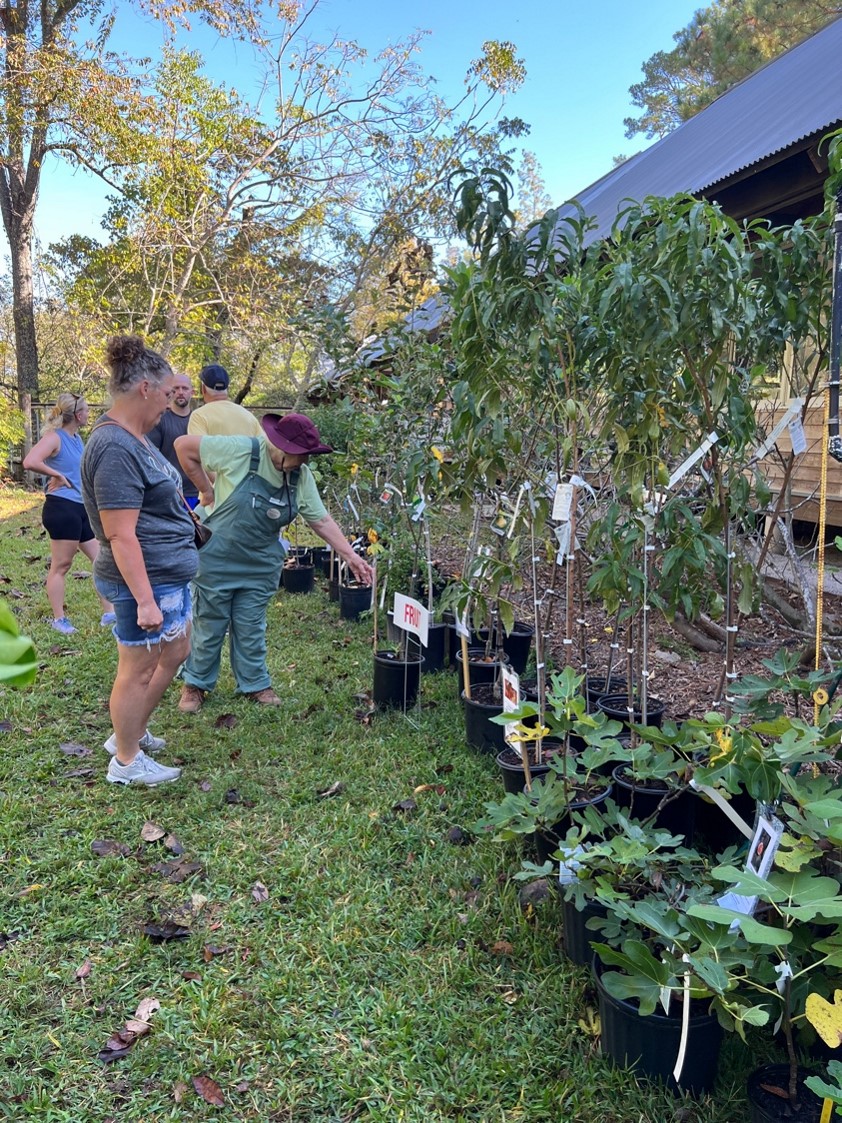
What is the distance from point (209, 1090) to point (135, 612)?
1.77m

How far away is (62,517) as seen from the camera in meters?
5.10

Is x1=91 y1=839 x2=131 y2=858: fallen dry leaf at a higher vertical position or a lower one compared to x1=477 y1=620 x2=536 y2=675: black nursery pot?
lower

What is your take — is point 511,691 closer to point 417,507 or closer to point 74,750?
point 417,507

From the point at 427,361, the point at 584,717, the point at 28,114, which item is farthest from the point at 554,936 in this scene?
the point at 28,114

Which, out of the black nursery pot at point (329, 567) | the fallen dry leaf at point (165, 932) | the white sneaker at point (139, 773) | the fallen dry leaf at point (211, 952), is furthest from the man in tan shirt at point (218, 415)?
the fallen dry leaf at point (211, 952)

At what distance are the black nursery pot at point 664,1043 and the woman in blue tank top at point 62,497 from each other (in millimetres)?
4442

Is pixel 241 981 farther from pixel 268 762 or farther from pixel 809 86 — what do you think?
pixel 809 86

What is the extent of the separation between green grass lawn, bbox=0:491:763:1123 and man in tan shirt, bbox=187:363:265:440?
2211mm

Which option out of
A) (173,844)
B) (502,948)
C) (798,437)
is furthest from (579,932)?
(798,437)

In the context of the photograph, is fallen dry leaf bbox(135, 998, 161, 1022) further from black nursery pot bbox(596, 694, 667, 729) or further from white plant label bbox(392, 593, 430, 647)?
black nursery pot bbox(596, 694, 667, 729)

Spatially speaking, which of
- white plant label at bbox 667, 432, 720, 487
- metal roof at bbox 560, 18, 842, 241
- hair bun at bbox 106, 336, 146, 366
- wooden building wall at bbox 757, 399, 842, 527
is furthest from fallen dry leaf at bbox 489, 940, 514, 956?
→ metal roof at bbox 560, 18, 842, 241

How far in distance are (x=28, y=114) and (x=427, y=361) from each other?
12.2 meters

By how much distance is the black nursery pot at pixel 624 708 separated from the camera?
131 inches

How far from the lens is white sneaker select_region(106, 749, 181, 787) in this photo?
3227mm
